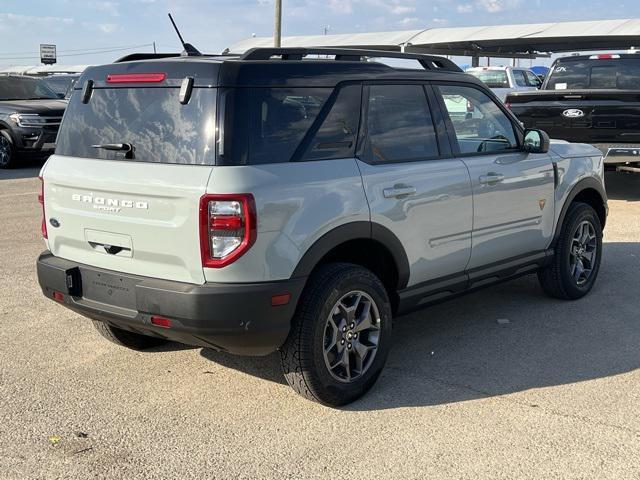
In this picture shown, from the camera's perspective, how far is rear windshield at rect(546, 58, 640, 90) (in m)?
10.6

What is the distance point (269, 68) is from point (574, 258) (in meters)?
3.36

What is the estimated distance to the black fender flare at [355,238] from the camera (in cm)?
371

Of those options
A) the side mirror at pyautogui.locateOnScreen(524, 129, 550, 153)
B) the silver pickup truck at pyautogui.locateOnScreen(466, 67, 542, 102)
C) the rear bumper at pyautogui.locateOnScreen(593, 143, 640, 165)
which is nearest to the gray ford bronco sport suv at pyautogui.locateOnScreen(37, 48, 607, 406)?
the side mirror at pyautogui.locateOnScreen(524, 129, 550, 153)

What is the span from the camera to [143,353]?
485 cm

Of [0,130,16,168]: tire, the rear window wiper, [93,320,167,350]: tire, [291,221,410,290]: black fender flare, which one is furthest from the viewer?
[0,130,16,168]: tire

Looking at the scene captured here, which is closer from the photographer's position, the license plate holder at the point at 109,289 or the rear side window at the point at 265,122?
the rear side window at the point at 265,122

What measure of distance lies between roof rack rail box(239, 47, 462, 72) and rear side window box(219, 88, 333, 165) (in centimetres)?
23

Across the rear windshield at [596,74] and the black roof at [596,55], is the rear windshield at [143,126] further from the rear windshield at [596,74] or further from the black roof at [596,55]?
the black roof at [596,55]

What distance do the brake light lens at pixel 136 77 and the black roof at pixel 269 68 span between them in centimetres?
3

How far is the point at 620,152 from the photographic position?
9445 millimetres

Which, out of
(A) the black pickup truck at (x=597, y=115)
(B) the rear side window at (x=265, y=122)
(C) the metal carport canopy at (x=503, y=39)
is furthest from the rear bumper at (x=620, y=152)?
(C) the metal carport canopy at (x=503, y=39)

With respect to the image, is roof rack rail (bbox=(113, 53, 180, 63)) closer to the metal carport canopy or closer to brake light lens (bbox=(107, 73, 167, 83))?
brake light lens (bbox=(107, 73, 167, 83))

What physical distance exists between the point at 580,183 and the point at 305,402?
3.05 meters

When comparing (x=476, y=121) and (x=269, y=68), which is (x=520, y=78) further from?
(x=269, y=68)
